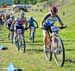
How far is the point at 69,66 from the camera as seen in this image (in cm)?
1432

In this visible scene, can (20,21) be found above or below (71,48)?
above

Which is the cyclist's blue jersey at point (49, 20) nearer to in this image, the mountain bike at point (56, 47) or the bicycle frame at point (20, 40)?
the mountain bike at point (56, 47)

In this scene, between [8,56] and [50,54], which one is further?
[8,56]

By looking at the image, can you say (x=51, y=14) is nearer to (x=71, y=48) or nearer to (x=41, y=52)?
(x=41, y=52)

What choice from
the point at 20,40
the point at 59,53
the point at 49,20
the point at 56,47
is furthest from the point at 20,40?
the point at 59,53

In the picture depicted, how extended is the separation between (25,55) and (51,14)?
3663 millimetres

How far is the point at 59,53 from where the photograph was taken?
14227 millimetres

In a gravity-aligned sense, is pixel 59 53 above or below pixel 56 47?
below

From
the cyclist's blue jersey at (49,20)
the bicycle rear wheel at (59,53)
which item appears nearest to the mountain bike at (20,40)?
the cyclist's blue jersey at (49,20)

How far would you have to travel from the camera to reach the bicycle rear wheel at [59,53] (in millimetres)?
13836

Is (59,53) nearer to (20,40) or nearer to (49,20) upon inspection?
(49,20)

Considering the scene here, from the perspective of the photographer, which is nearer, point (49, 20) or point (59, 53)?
point (59, 53)

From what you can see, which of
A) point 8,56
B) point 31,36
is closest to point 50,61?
point 8,56

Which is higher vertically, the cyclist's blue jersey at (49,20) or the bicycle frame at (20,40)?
the cyclist's blue jersey at (49,20)
